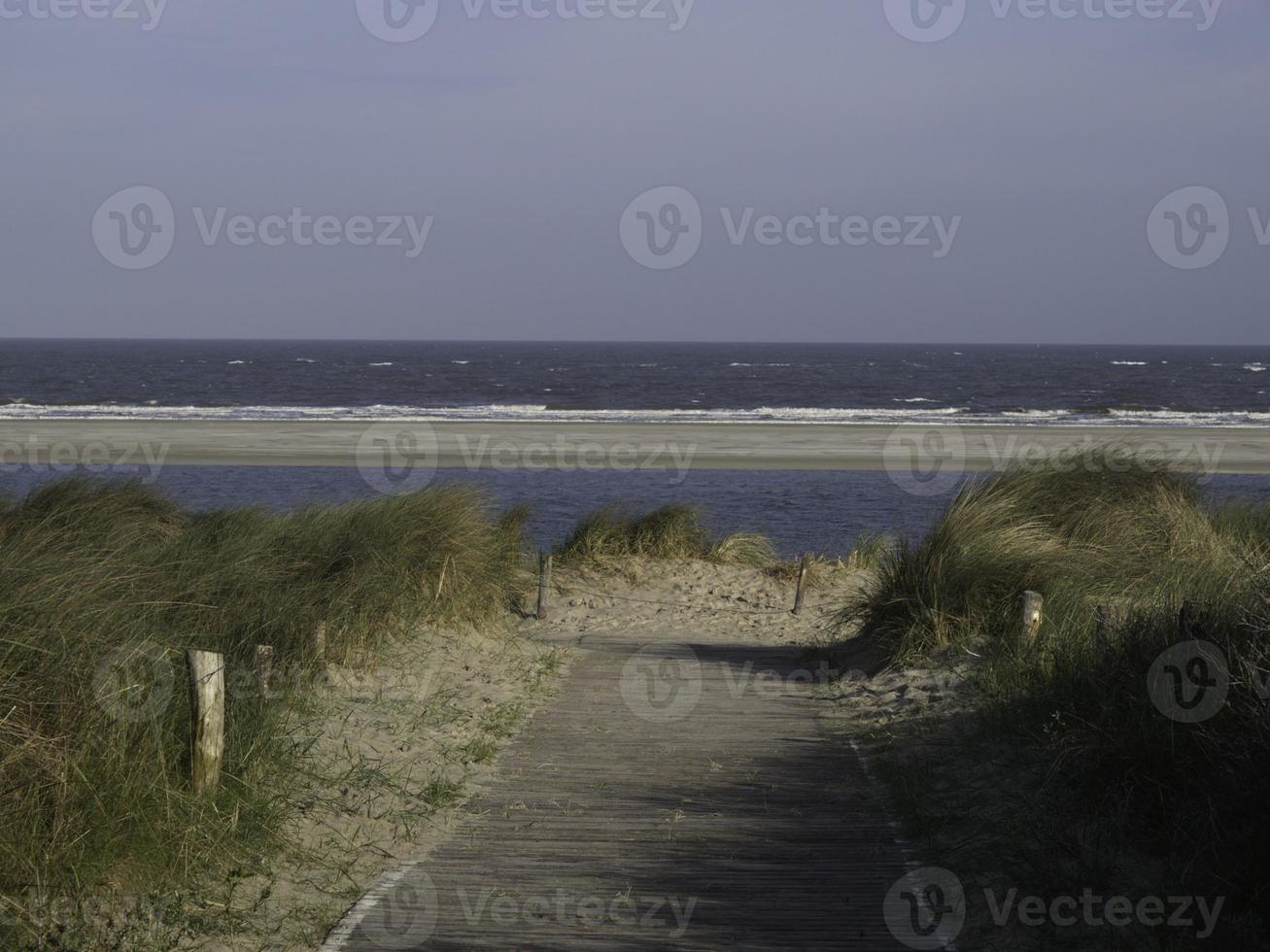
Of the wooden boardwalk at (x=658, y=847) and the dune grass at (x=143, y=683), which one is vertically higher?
the dune grass at (x=143, y=683)

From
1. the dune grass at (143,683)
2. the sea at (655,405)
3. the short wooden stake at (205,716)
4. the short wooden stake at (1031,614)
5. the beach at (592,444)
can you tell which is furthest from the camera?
the beach at (592,444)

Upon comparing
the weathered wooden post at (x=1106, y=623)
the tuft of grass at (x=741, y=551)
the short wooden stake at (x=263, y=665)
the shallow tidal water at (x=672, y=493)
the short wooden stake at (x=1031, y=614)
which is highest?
the weathered wooden post at (x=1106, y=623)

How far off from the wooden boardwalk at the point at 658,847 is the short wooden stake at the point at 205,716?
0.97 m

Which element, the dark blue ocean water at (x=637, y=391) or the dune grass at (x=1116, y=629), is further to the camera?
the dark blue ocean water at (x=637, y=391)

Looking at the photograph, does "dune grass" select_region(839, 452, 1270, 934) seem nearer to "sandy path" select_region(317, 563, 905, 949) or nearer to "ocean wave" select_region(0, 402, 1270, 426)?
"sandy path" select_region(317, 563, 905, 949)

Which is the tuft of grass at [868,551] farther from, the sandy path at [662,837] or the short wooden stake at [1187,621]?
the short wooden stake at [1187,621]

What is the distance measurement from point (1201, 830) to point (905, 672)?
445 cm

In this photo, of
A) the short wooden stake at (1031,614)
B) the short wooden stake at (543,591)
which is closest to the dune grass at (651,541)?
the short wooden stake at (543,591)

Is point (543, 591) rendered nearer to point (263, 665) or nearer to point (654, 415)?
point (263, 665)

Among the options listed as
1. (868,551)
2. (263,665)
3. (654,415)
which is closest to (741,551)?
(868,551)

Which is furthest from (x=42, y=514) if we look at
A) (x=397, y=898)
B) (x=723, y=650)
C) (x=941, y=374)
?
(x=941, y=374)

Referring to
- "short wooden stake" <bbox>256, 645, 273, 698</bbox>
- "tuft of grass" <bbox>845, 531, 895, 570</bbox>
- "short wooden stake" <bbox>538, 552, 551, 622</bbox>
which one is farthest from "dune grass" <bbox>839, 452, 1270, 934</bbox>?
A: "short wooden stake" <bbox>256, 645, 273, 698</bbox>

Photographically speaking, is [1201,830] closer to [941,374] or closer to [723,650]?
[723,650]

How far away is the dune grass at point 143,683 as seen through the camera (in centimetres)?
521
